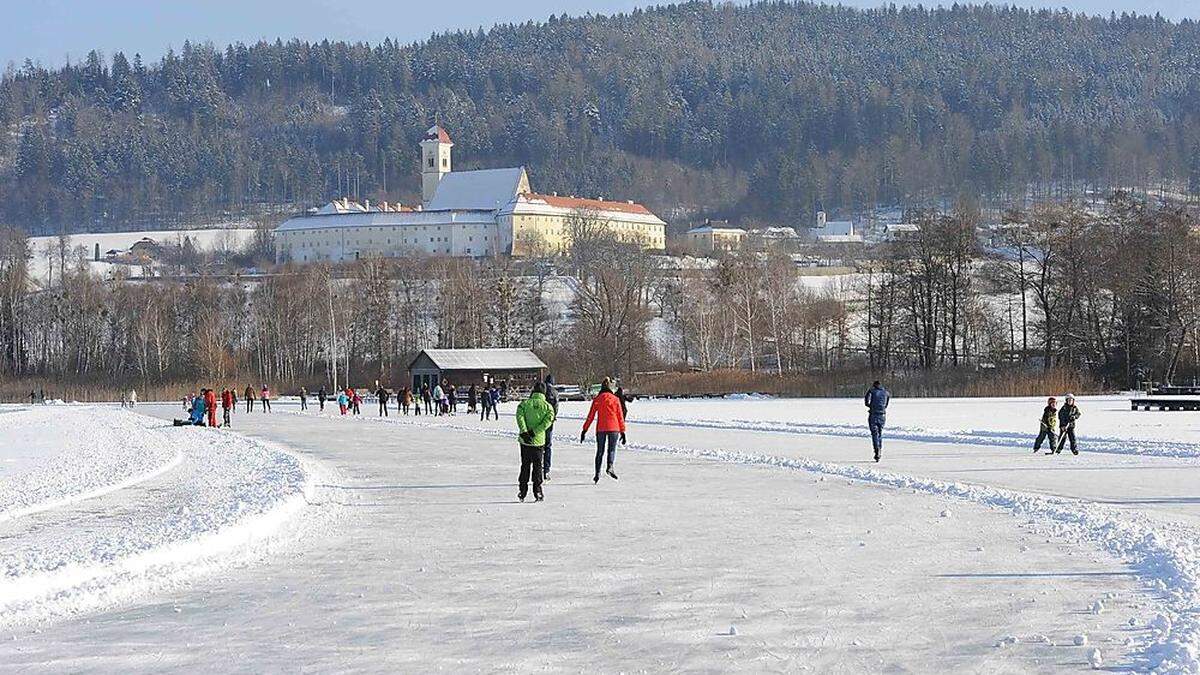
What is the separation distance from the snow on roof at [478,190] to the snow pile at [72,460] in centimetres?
13972

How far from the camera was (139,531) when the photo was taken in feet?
42.1

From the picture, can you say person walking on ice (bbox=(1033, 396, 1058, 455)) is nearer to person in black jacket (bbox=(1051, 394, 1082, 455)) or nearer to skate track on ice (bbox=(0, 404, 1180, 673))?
person in black jacket (bbox=(1051, 394, 1082, 455))

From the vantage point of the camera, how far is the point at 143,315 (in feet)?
313

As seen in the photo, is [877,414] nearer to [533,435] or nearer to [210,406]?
[533,435]

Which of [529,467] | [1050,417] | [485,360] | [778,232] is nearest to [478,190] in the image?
[778,232]

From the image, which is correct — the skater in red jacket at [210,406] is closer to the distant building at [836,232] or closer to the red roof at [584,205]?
the distant building at [836,232]

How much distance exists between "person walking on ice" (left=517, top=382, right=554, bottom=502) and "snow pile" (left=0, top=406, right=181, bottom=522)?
17.8 ft

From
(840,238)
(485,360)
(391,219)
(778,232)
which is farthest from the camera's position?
(778,232)

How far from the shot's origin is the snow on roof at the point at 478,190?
184 m

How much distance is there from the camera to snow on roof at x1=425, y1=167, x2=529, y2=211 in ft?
603

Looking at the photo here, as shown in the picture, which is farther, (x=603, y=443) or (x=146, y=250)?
(x=146, y=250)

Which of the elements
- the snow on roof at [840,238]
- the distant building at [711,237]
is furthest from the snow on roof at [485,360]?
the snow on roof at [840,238]

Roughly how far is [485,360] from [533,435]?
60066 mm

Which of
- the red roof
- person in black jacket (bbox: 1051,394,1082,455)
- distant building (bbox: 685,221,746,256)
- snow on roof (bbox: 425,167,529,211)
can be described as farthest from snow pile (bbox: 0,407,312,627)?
snow on roof (bbox: 425,167,529,211)
